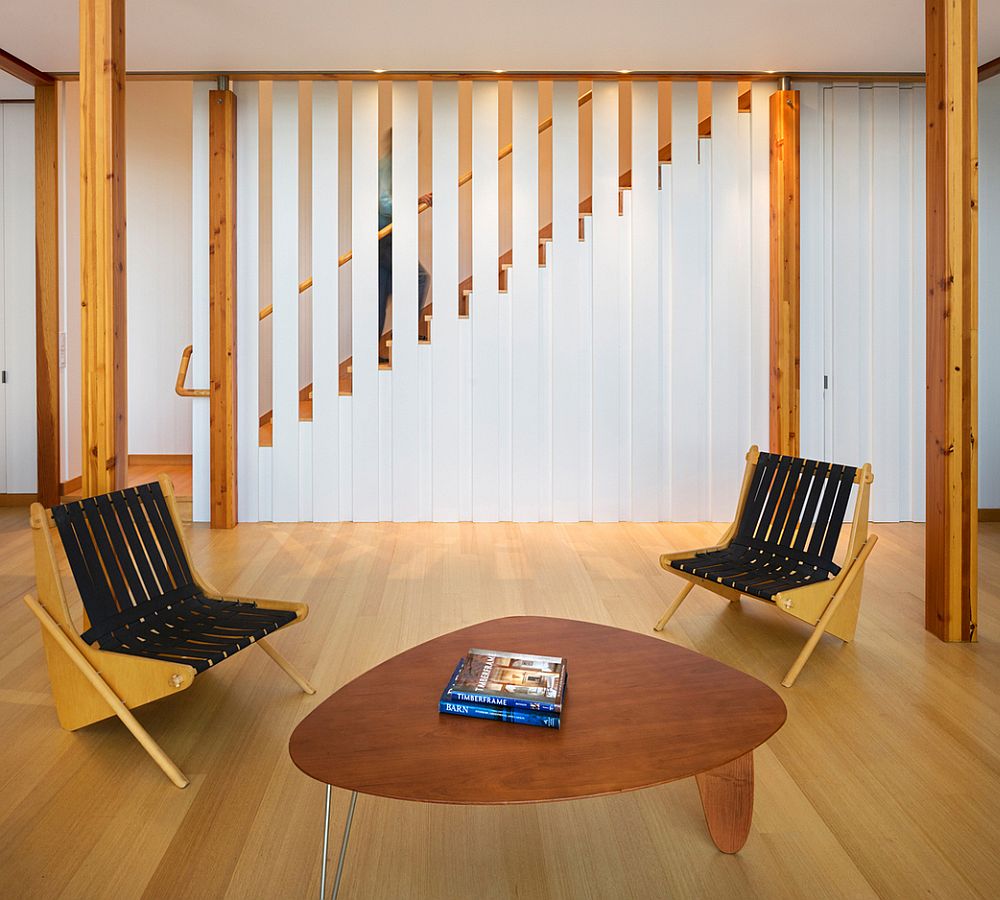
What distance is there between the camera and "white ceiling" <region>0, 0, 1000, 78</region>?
471 centimetres

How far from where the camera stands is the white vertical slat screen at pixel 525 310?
6043mm

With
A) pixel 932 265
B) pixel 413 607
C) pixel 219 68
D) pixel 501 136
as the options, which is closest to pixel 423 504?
pixel 413 607

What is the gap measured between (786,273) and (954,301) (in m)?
2.39

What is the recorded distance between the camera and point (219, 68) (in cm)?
568

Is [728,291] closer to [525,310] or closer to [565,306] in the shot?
[565,306]

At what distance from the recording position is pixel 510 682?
6.86 ft

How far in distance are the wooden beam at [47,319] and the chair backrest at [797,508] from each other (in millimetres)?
5057

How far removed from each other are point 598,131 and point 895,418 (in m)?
2.97

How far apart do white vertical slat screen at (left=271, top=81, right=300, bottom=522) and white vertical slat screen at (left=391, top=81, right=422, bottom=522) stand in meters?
0.70

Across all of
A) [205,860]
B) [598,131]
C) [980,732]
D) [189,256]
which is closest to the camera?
[205,860]

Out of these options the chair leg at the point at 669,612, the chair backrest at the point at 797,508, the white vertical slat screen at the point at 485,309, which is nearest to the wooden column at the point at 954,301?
the chair backrest at the point at 797,508

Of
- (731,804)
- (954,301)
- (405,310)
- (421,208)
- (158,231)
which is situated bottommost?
(731,804)

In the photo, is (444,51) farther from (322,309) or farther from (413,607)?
(413,607)

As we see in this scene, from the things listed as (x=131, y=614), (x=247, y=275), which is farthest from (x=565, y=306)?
(x=131, y=614)
